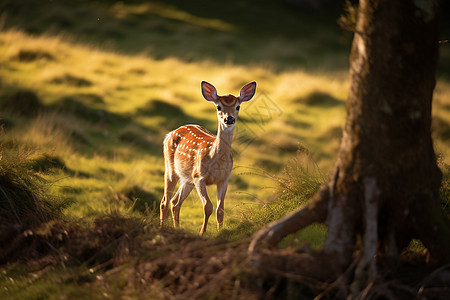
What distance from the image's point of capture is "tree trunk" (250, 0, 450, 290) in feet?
14.4

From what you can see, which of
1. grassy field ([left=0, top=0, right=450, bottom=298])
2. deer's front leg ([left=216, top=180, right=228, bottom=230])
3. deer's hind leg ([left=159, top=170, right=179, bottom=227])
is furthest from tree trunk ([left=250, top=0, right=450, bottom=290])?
deer's hind leg ([left=159, top=170, right=179, bottom=227])

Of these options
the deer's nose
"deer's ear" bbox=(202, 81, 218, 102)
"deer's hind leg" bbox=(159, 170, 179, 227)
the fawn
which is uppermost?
"deer's ear" bbox=(202, 81, 218, 102)

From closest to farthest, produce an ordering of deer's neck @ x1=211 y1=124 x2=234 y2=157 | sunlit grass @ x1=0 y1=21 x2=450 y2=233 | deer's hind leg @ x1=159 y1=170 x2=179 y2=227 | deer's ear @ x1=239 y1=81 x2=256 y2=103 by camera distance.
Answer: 1. deer's neck @ x1=211 y1=124 x2=234 y2=157
2. deer's ear @ x1=239 y1=81 x2=256 y2=103
3. deer's hind leg @ x1=159 y1=170 x2=179 y2=227
4. sunlit grass @ x1=0 y1=21 x2=450 y2=233

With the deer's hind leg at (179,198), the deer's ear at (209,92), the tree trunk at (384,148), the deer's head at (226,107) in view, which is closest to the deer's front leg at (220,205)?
the deer's hind leg at (179,198)

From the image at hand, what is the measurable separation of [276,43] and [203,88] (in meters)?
17.8

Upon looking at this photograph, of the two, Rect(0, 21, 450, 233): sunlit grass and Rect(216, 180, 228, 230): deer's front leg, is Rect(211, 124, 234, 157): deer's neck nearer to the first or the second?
Rect(216, 180, 228, 230): deer's front leg

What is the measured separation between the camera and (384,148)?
14.5ft

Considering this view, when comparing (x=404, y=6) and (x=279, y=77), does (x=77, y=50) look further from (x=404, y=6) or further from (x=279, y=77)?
(x=404, y=6)

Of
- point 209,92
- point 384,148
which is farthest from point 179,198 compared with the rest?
point 384,148

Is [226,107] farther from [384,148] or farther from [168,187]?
[384,148]

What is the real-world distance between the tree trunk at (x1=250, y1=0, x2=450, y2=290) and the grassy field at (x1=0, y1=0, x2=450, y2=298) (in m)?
0.54

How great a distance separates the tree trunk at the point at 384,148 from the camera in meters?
4.39

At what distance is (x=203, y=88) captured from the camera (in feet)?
23.4

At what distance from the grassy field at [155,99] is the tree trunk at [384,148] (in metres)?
0.54
